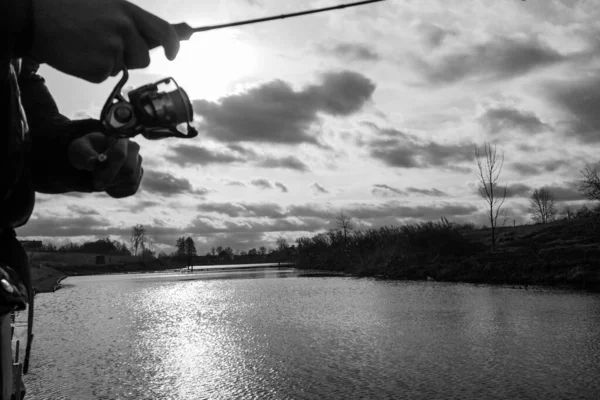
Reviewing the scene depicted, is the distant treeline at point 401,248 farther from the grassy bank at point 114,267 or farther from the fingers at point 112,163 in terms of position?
the grassy bank at point 114,267

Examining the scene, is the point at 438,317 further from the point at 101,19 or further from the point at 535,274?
the point at 101,19

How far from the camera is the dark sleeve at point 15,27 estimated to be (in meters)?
0.84

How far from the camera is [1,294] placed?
0.78 metres

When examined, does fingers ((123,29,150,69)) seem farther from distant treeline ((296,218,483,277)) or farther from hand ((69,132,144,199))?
distant treeline ((296,218,483,277))

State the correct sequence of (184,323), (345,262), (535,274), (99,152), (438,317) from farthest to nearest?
1. (345,262)
2. (535,274)
3. (184,323)
4. (438,317)
5. (99,152)

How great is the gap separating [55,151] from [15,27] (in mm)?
334

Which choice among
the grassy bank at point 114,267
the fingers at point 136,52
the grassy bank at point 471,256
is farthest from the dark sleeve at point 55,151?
the grassy bank at point 114,267

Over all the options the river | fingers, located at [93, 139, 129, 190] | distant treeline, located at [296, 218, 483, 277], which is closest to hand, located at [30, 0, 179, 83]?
fingers, located at [93, 139, 129, 190]

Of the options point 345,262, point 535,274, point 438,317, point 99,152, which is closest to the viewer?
point 99,152

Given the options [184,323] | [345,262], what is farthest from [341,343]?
[345,262]

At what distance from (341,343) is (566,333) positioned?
4.05 meters

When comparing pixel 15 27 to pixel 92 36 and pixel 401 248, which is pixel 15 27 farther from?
pixel 401 248

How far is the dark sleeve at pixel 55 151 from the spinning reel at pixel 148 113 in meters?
0.12

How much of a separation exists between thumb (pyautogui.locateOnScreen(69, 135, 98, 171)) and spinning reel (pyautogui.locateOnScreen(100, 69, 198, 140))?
0.06m
